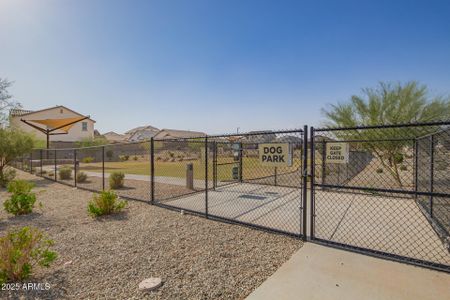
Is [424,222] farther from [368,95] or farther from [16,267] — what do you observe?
[368,95]

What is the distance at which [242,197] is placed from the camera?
8.27 m

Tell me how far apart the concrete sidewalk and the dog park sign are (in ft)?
5.37

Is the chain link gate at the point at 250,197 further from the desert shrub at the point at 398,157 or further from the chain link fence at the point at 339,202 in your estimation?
the desert shrub at the point at 398,157

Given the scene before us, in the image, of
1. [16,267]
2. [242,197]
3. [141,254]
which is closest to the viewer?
[16,267]

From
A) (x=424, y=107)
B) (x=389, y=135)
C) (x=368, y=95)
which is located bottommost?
(x=389, y=135)

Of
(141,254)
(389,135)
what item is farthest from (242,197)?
(389,135)

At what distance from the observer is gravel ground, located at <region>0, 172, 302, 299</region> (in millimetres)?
2961

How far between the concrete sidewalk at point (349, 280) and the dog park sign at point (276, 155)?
1.64m

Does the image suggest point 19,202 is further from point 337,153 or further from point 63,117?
point 63,117

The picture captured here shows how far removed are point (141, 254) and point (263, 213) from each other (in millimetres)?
3276

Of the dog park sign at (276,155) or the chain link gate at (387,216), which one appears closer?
the chain link gate at (387,216)

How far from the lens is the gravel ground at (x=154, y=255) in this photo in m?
2.96

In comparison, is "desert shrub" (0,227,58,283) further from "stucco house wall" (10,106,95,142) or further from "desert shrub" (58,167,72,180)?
"stucco house wall" (10,106,95,142)

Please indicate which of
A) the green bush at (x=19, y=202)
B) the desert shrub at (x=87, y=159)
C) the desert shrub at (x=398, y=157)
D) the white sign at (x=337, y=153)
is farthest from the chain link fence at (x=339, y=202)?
the desert shrub at (x=87, y=159)
